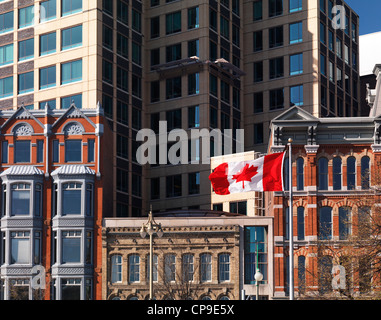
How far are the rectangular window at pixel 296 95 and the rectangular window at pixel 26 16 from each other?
1141 inches

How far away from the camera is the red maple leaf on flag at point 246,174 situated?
45784 mm

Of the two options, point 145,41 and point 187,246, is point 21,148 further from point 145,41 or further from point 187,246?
point 145,41

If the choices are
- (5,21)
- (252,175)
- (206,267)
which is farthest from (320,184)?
Result: (5,21)

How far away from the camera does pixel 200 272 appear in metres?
63.1

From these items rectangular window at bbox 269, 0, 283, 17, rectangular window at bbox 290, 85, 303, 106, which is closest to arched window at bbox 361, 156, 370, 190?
rectangular window at bbox 290, 85, 303, 106

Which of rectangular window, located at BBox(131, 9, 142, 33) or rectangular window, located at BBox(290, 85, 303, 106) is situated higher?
rectangular window, located at BBox(131, 9, 142, 33)

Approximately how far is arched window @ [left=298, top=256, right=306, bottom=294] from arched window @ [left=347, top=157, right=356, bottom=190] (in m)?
5.92

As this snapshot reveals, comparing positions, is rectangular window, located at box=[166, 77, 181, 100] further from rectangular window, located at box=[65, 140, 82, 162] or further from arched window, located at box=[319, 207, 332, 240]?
arched window, located at box=[319, 207, 332, 240]

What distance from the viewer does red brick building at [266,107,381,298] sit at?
6078 centimetres

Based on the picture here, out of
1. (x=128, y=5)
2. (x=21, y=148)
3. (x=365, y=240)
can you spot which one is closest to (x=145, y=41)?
(x=128, y=5)

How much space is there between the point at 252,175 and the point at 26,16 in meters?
53.5

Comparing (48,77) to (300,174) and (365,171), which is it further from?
(365,171)

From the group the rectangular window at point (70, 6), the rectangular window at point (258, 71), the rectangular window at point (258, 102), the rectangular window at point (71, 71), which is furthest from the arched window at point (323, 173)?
the rectangular window at point (258, 71)

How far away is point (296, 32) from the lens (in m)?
98.8
